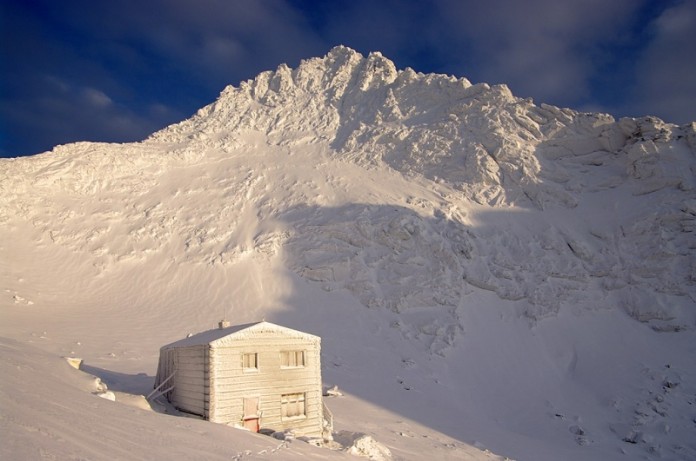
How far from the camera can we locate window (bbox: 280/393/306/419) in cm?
1516

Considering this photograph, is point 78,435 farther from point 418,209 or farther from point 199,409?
point 418,209

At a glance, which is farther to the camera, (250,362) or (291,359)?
(291,359)

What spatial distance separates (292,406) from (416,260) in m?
21.8

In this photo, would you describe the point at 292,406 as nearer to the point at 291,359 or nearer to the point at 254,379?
the point at 291,359

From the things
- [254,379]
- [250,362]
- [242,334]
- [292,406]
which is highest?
[242,334]

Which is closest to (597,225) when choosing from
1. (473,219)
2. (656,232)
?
(656,232)

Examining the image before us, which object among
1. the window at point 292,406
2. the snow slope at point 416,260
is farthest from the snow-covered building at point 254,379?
the snow slope at point 416,260

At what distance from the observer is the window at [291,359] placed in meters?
15.5

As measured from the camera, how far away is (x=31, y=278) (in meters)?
32.2

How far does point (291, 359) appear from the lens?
619 inches

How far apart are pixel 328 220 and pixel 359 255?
15.4 ft

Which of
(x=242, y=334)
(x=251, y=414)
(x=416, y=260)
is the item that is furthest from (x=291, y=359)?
(x=416, y=260)

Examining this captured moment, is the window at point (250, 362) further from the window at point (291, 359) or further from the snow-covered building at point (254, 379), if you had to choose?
the window at point (291, 359)

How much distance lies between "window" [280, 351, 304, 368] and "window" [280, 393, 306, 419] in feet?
3.10
